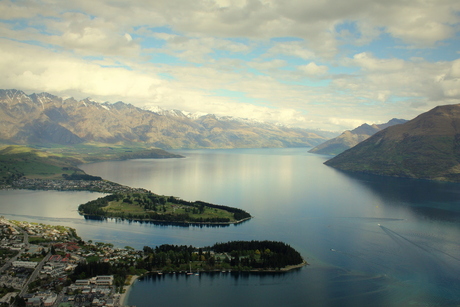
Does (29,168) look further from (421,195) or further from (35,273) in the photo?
(421,195)

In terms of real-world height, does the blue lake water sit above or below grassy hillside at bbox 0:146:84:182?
below

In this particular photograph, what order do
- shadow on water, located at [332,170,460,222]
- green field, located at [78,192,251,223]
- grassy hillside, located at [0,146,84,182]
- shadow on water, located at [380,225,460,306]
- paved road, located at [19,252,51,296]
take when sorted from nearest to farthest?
paved road, located at [19,252,51,296] < shadow on water, located at [380,225,460,306] < green field, located at [78,192,251,223] < shadow on water, located at [332,170,460,222] < grassy hillside, located at [0,146,84,182]

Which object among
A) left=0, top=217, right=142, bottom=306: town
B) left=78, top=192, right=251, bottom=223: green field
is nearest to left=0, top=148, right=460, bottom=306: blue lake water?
left=0, top=217, right=142, bottom=306: town

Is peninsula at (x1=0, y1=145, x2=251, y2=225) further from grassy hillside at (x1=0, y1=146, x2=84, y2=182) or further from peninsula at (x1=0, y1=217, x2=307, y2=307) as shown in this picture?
peninsula at (x1=0, y1=217, x2=307, y2=307)

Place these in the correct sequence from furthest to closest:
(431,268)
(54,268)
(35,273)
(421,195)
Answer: (421,195)
(431,268)
(54,268)
(35,273)

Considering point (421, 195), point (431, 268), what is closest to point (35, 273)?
point (431, 268)

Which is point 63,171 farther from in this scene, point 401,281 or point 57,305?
point 401,281

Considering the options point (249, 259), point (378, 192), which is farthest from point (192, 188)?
point (249, 259)
